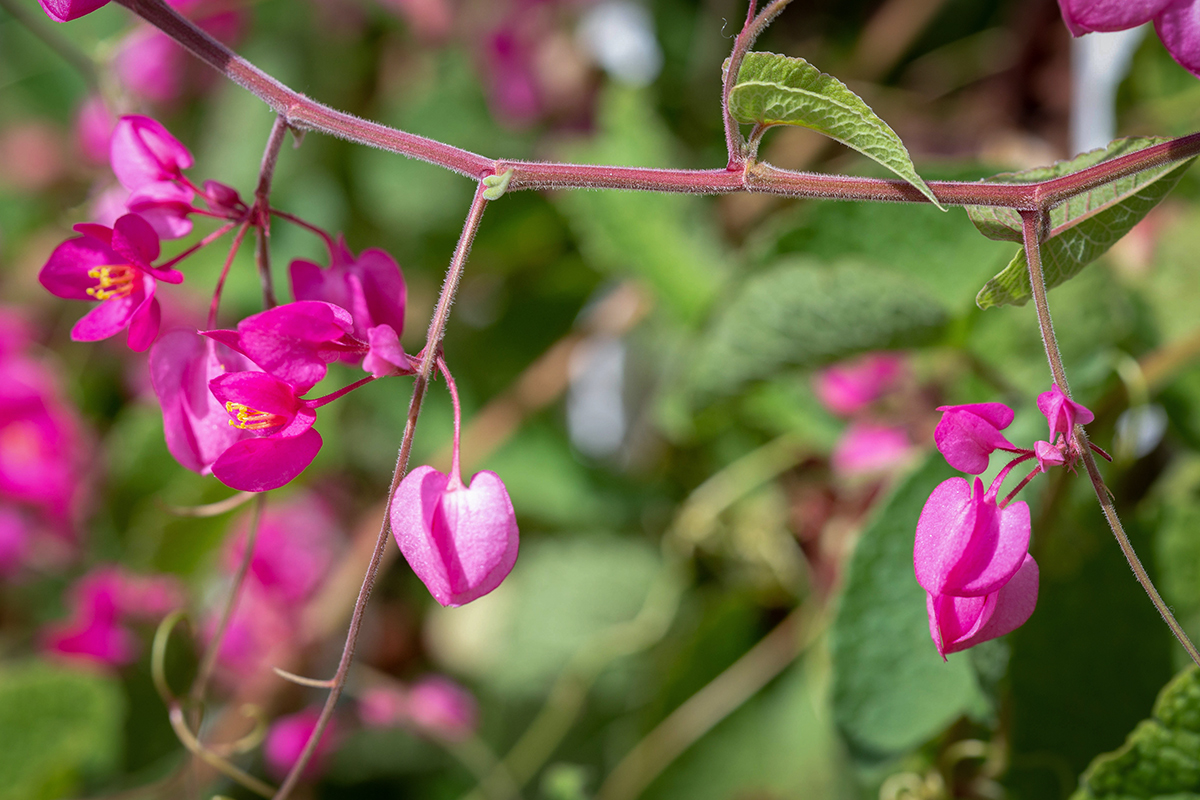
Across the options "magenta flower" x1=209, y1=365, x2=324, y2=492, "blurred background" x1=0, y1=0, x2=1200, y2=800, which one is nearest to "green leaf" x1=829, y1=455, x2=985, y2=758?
"blurred background" x1=0, y1=0, x2=1200, y2=800

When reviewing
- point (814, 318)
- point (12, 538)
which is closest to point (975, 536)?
point (814, 318)

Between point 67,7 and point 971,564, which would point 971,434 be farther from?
point 67,7

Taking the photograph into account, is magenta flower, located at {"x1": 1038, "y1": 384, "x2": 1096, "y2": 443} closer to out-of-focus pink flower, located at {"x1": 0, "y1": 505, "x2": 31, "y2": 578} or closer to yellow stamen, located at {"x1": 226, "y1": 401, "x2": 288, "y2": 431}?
yellow stamen, located at {"x1": 226, "y1": 401, "x2": 288, "y2": 431}

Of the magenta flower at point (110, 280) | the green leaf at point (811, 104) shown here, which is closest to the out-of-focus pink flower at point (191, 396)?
the magenta flower at point (110, 280)

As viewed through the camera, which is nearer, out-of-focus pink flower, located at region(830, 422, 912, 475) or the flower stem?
the flower stem

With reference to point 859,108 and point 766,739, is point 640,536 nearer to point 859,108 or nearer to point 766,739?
point 766,739

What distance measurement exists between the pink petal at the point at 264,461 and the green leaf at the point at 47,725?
1.33 ft

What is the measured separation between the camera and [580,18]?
0.92 m

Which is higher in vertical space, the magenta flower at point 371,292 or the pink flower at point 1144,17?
the pink flower at point 1144,17

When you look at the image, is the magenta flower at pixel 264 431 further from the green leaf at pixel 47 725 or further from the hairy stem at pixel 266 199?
the green leaf at pixel 47 725

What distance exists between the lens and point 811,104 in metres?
0.25

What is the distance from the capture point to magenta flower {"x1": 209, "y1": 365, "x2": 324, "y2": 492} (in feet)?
0.82

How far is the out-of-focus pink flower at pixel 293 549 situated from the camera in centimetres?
78

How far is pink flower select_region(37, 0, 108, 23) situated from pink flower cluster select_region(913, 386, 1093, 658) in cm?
27
